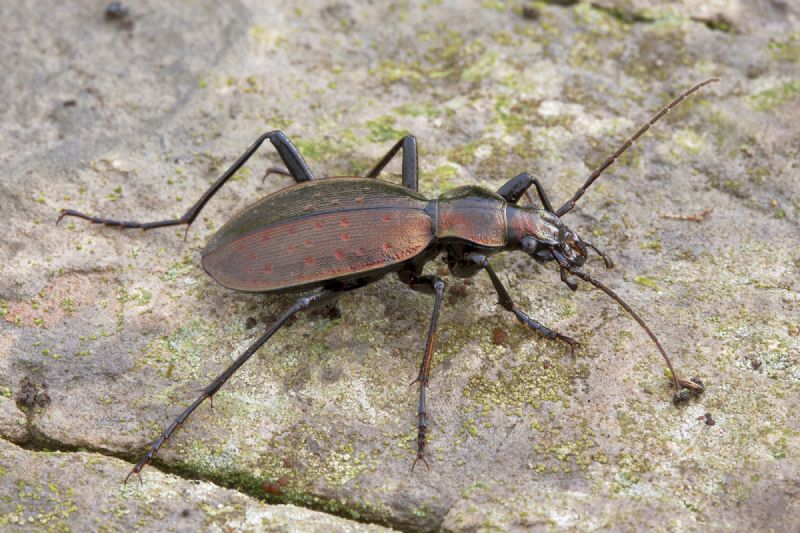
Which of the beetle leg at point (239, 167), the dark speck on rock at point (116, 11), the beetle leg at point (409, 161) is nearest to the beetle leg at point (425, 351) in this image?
the beetle leg at point (409, 161)

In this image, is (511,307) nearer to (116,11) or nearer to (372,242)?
(372,242)

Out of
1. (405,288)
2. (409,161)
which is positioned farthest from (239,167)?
(405,288)

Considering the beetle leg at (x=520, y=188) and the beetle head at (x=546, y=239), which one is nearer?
the beetle head at (x=546, y=239)

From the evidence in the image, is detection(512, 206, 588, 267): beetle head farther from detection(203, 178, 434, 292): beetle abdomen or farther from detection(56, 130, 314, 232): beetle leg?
detection(56, 130, 314, 232): beetle leg

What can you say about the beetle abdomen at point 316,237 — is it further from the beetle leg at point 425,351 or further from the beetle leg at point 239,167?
the beetle leg at point 239,167

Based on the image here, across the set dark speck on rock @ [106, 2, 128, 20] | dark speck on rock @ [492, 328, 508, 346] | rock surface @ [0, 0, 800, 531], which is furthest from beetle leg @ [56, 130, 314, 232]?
dark speck on rock @ [106, 2, 128, 20]

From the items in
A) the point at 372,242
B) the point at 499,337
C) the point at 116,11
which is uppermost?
the point at 116,11
